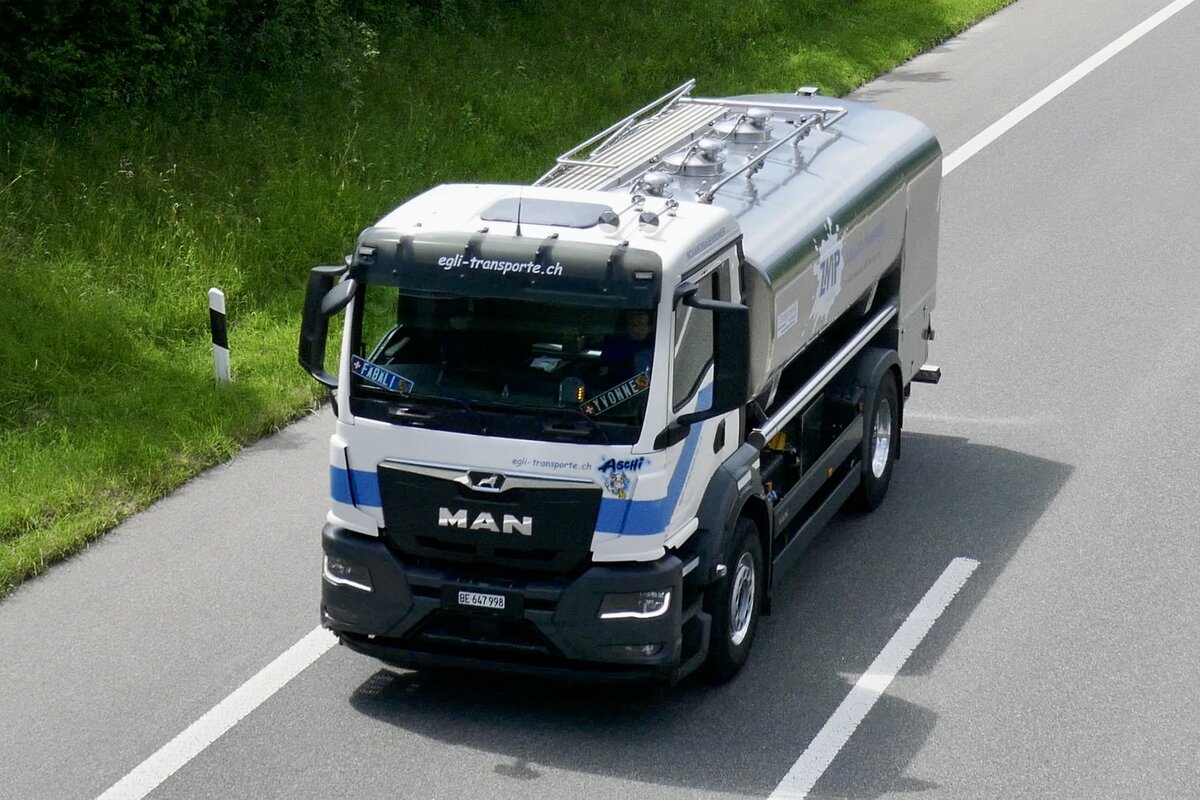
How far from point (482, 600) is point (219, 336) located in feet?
17.9

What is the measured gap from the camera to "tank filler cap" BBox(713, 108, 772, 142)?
38.0 feet

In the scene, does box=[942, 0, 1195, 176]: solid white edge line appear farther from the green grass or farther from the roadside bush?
the roadside bush

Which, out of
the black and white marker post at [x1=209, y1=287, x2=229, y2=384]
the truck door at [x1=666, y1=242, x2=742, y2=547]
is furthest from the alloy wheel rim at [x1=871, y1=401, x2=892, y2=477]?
the black and white marker post at [x1=209, y1=287, x2=229, y2=384]

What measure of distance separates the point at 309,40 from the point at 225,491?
315 inches

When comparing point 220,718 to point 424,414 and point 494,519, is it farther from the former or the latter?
point 424,414

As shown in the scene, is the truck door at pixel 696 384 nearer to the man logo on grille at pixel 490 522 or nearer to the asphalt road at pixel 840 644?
the man logo on grille at pixel 490 522

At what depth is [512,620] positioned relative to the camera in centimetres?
878

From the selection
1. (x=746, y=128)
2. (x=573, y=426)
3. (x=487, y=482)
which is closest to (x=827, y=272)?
(x=746, y=128)

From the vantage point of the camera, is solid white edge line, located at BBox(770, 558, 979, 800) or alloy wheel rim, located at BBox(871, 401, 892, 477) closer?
solid white edge line, located at BBox(770, 558, 979, 800)

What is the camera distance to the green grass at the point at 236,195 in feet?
41.3

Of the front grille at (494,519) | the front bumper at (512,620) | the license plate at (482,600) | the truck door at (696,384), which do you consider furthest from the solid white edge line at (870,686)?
the license plate at (482,600)

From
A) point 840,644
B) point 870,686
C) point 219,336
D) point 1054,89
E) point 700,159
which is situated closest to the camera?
point 870,686

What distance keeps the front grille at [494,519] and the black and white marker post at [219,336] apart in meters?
4.94

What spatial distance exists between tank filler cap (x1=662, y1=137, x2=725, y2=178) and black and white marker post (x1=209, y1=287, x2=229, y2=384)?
13.4 ft
